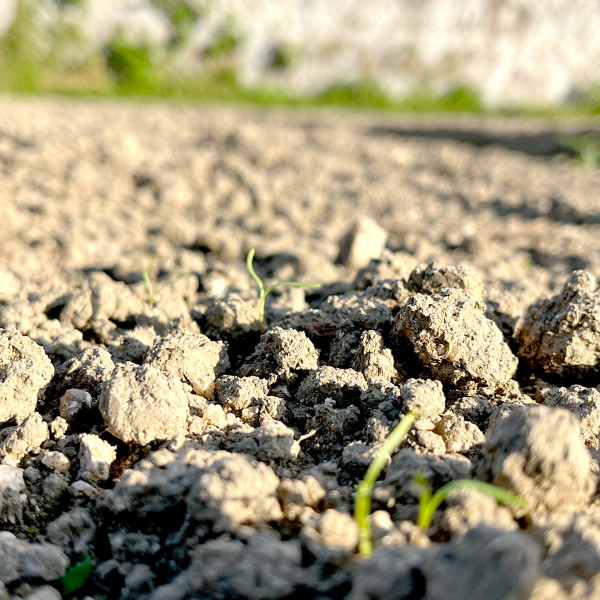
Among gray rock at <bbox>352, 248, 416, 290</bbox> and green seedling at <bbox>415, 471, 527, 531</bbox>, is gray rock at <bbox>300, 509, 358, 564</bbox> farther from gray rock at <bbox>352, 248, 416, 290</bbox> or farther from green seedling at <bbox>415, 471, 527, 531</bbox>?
gray rock at <bbox>352, 248, 416, 290</bbox>

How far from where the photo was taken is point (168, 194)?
396cm

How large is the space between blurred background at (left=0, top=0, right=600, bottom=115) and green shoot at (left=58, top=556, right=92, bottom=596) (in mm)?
10147

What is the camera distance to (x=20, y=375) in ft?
5.27

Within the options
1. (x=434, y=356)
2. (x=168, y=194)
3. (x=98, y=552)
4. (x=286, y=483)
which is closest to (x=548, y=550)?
(x=286, y=483)

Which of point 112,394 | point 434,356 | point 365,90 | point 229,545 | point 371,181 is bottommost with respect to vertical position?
point 229,545

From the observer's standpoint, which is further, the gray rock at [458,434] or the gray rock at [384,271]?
the gray rock at [384,271]

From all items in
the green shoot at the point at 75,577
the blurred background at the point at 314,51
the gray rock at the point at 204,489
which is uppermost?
the blurred background at the point at 314,51

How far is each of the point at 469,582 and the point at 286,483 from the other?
433mm

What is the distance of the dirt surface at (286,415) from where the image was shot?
1.07m

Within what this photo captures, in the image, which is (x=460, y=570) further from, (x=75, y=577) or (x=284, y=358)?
(x=284, y=358)

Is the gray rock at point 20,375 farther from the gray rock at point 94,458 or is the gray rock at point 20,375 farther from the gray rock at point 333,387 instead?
the gray rock at point 333,387

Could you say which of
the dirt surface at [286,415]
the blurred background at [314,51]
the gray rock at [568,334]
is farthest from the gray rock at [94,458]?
the blurred background at [314,51]

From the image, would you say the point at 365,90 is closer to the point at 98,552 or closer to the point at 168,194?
the point at 168,194

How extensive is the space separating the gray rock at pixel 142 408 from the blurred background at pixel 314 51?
9.83m
